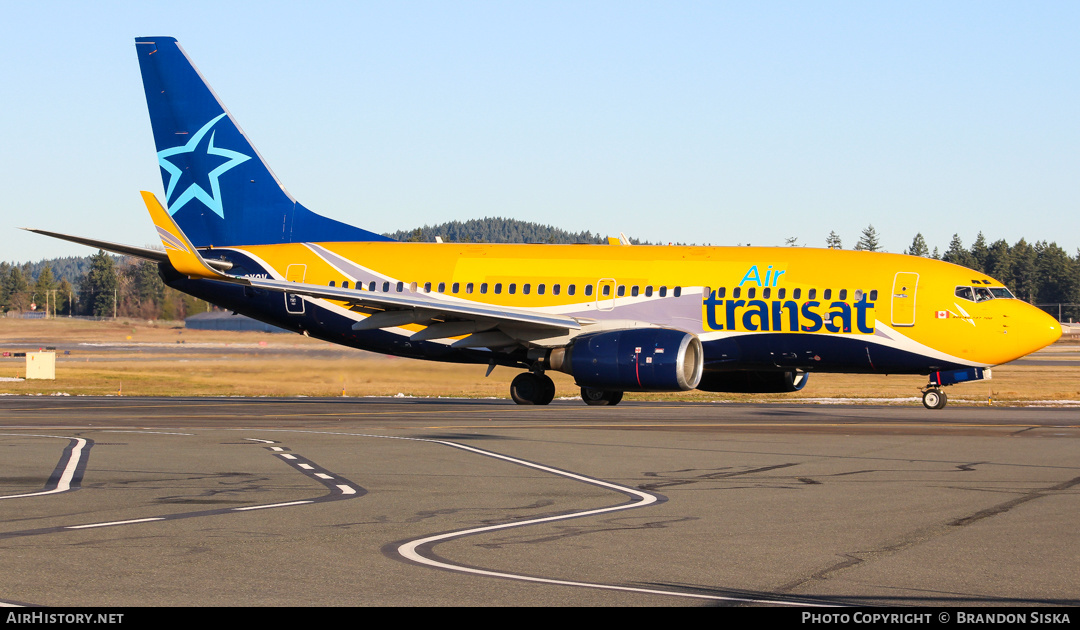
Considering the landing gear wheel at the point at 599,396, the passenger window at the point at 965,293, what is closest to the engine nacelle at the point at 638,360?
the landing gear wheel at the point at 599,396

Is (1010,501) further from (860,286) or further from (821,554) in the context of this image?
(860,286)

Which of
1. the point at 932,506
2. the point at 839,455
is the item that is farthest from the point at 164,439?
the point at 932,506

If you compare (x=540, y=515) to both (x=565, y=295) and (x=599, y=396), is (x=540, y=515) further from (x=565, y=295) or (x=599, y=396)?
(x=599, y=396)

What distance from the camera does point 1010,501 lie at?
13984mm

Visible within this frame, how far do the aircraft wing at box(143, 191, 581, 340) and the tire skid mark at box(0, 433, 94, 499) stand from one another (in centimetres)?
705

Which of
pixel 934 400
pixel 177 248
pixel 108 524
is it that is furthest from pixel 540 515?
pixel 934 400

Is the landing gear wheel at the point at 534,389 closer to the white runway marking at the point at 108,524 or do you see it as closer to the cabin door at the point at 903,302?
the cabin door at the point at 903,302

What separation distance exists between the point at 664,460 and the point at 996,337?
12730 mm

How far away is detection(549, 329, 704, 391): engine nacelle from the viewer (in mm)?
26516

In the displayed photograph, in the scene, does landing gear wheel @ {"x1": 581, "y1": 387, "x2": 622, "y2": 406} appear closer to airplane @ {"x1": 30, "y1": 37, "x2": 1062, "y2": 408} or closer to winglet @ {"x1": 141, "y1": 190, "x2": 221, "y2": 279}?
airplane @ {"x1": 30, "y1": 37, "x2": 1062, "y2": 408}

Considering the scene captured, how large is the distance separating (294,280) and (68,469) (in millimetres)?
16580

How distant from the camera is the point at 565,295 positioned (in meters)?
30.5

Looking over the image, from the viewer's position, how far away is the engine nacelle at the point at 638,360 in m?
26.5
